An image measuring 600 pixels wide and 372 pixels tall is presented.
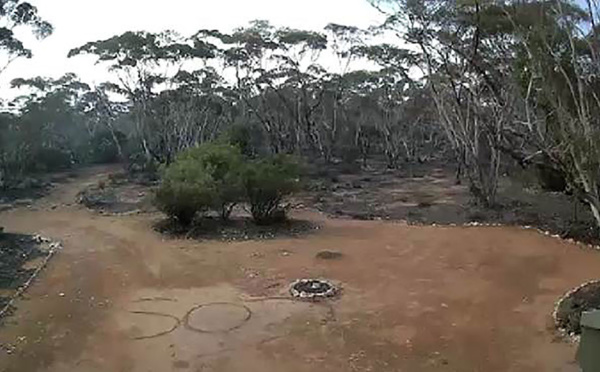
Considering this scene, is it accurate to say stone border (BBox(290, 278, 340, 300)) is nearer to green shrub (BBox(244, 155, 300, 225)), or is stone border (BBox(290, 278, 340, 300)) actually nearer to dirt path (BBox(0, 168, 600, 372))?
dirt path (BBox(0, 168, 600, 372))

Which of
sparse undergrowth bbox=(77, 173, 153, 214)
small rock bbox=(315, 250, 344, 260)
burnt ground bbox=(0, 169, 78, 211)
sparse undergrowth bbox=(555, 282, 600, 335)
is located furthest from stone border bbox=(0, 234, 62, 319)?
sparse undergrowth bbox=(555, 282, 600, 335)

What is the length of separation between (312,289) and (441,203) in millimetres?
11638

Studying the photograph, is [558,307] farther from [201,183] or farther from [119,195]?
[119,195]

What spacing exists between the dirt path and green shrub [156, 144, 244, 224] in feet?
4.22

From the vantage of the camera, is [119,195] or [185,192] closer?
[185,192]

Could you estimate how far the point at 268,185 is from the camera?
58.1 ft

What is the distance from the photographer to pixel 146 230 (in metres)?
17.7

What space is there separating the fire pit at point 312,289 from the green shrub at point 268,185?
6.08 meters

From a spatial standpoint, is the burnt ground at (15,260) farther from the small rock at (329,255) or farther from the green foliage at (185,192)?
the small rock at (329,255)

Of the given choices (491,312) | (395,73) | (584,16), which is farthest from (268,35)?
(491,312)

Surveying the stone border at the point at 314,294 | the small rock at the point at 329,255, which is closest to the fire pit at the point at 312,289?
the stone border at the point at 314,294

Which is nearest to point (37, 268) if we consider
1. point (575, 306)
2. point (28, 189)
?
point (575, 306)

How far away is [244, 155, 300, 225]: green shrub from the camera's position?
17609 millimetres

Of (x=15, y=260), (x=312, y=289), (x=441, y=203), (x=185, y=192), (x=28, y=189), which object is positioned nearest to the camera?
(x=312, y=289)
